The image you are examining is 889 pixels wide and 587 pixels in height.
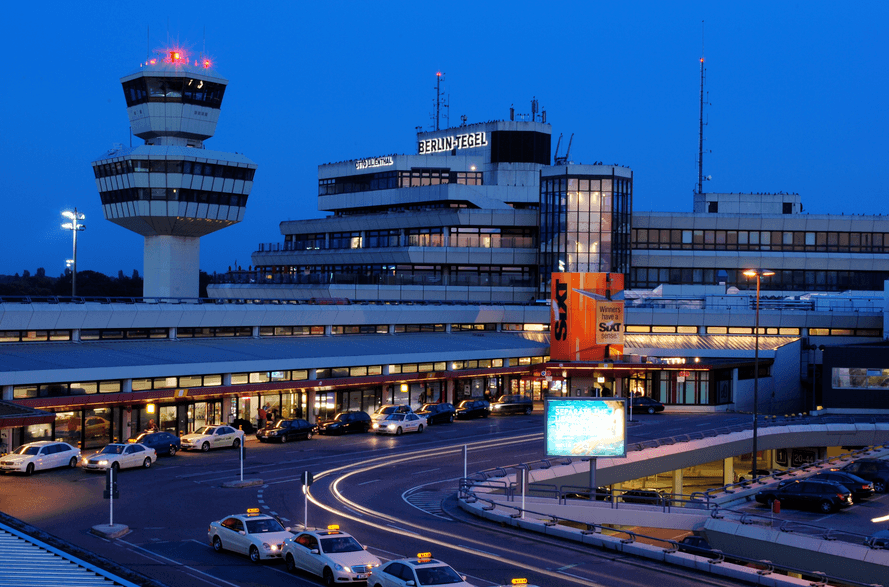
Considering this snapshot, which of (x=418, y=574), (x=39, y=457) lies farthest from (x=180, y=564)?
(x=39, y=457)

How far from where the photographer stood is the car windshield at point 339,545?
2670 cm

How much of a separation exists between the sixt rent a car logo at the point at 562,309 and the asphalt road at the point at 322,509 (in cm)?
2081

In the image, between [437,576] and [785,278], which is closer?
[437,576]

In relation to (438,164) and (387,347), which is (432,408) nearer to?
(387,347)

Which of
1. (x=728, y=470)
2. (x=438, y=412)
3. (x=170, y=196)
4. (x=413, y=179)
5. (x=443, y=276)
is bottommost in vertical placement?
(x=728, y=470)

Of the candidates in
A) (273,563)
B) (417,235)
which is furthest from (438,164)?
(273,563)

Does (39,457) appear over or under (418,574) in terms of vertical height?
under

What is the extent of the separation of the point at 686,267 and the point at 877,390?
33.1m

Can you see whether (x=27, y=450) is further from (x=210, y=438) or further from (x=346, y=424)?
(x=346, y=424)

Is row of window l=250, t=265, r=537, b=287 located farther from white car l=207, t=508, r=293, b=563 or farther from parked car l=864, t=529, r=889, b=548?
white car l=207, t=508, r=293, b=563

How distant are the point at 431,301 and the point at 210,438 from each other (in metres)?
→ 36.6

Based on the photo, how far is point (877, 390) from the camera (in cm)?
7250

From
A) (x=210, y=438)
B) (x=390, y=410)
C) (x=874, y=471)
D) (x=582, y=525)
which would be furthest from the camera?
(x=390, y=410)

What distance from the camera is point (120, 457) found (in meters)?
44.7
